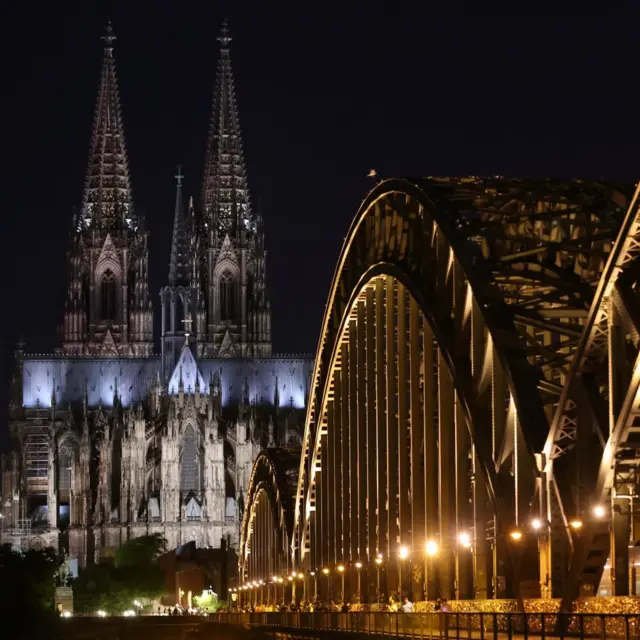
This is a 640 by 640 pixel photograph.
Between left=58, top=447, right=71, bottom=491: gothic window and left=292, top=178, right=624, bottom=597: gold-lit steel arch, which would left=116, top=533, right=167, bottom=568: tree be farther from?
left=292, top=178, right=624, bottom=597: gold-lit steel arch

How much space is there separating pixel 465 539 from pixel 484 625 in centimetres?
1078

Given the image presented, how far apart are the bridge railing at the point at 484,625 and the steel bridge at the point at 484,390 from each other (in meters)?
1.85

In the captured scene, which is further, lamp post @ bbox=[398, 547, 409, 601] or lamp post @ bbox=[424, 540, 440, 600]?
lamp post @ bbox=[398, 547, 409, 601]

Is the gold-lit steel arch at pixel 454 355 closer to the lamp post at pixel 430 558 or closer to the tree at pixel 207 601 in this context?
the lamp post at pixel 430 558

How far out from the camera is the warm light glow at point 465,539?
42066 mm

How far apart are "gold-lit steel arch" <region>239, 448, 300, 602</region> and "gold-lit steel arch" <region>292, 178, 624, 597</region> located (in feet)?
72.3

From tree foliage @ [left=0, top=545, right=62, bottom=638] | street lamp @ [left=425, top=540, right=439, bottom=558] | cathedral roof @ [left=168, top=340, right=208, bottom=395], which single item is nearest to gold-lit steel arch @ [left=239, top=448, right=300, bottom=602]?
tree foliage @ [left=0, top=545, right=62, bottom=638]

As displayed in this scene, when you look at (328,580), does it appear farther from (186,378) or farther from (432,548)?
(186,378)

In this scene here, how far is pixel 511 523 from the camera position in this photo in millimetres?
37344

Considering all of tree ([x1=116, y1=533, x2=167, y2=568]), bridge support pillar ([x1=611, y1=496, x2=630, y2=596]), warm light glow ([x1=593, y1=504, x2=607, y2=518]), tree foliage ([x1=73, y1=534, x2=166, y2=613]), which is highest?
tree ([x1=116, y1=533, x2=167, y2=568])

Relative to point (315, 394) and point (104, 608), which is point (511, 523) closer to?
point (315, 394)

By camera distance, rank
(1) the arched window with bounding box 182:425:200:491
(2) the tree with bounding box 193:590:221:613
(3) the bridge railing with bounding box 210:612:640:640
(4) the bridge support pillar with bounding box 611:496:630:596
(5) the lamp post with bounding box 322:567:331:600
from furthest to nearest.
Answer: (1) the arched window with bounding box 182:425:200:491 < (2) the tree with bounding box 193:590:221:613 < (5) the lamp post with bounding box 322:567:331:600 < (4) the bridge support pillar with bounding box 611:496:630:596 < (3) the bridge railing with bounding box 210:612:640:640

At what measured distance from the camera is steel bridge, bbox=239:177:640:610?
110 feet

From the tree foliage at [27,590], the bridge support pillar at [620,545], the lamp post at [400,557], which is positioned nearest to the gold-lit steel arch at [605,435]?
the bridge support pillar at [620,545]
